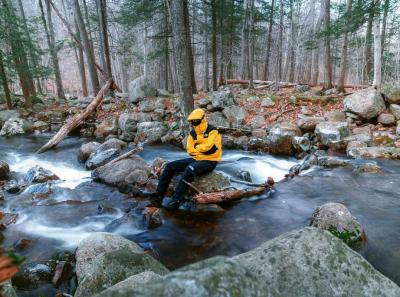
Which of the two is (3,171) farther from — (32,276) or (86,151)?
(32,276)

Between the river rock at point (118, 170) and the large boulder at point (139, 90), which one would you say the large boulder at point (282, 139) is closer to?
the river rock at point (118, 170)

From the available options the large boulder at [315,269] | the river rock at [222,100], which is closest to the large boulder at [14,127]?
the river rock at [222,100]

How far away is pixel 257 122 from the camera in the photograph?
12.2 meters

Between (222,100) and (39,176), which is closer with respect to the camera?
(39,176)

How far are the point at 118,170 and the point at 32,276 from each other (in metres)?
3.71

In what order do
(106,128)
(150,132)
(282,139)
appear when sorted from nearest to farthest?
(282,139) → (150,132) → (106,128)

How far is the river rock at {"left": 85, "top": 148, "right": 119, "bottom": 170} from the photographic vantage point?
896 cm

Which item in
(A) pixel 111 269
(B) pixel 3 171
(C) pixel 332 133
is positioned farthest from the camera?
(C) pixel 332 133

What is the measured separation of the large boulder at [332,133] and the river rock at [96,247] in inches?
307

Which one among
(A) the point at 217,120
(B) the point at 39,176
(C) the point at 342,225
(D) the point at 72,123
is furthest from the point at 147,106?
(C) the point at 342,225

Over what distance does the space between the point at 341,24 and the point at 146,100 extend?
30.9ft

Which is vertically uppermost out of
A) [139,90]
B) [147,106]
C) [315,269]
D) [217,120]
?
[139,90]

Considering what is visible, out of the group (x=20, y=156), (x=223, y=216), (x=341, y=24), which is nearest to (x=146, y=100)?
(x=20, y=156)

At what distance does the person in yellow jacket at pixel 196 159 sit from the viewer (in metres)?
6.07
